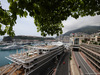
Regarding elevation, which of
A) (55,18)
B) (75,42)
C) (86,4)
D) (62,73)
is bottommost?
(62,73)

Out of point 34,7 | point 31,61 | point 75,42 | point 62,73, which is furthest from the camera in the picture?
point 75,42

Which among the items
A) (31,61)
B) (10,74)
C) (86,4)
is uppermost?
(86,4)

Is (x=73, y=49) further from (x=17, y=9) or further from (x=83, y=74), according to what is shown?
(x=17, y=9)

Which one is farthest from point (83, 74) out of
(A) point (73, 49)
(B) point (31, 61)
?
(A) point (73, 49)

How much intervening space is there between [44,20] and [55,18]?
37.8 inches

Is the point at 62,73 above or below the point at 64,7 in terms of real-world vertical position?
below

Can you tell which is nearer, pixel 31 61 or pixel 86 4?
pixel 86 4

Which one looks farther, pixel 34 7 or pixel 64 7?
pixel 64 7

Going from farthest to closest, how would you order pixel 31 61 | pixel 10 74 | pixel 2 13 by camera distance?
pixel 31 61, pixel 10 74, pixel 2 13

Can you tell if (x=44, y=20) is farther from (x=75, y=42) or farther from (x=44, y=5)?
(x=75, y=42)

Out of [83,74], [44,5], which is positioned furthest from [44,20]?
[83,74]

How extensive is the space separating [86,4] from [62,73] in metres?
22.8

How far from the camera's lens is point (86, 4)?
13.9 feet

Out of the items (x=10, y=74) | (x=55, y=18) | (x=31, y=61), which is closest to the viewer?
(x=55, y=18)
